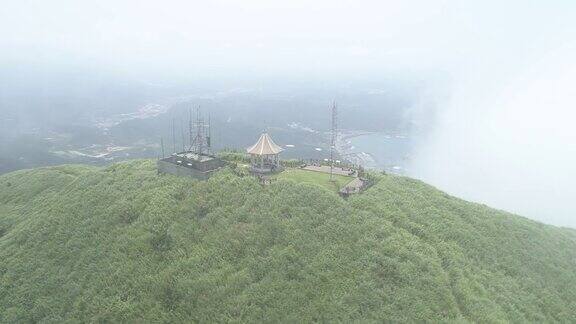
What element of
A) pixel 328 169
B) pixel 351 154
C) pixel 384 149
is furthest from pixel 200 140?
pixel 384 149

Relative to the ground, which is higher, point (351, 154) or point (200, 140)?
point (200, 140)

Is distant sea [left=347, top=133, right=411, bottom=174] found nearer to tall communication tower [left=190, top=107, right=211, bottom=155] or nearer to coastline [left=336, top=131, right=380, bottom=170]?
coastline [left=336, top=131, right=380, bottom=170]

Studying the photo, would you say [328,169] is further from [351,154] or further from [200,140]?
[351,154]

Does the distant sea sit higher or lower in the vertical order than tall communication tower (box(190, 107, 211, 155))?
lower

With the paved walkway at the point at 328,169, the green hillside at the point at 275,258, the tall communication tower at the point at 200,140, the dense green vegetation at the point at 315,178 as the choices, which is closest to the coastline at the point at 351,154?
the paved walkway at the point at 328,169

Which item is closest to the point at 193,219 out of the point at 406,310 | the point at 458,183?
the point at 406,310

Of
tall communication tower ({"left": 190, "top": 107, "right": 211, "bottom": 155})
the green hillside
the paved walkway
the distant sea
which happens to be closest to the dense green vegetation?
the paved walkway

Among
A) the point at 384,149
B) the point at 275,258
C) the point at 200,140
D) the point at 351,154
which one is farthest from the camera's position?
the point at 384,149

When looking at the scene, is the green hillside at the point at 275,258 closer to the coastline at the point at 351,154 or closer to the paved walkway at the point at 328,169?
the paved walkway at the point at 328,169
